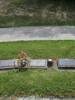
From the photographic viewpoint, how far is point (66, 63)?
14.3 metres

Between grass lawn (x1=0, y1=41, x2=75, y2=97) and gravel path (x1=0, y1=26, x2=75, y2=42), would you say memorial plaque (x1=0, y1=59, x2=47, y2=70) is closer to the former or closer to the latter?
grass lawn (x1=0, y1=41, x2=75, y2=97)

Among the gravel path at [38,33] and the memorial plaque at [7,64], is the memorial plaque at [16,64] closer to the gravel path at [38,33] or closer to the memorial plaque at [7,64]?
the memorial plaque at [7,64]

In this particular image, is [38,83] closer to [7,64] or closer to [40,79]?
[40,79]

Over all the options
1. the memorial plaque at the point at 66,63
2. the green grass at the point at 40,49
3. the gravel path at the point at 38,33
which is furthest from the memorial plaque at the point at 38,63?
the gravel path at the point at 38,33

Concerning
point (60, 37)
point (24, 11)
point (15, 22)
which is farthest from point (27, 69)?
point (24, 11)

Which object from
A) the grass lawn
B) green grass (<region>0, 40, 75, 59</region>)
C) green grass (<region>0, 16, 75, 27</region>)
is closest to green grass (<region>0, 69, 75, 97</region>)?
the grass lawn

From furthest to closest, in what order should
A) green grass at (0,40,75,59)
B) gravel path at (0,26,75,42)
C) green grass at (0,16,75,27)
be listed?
green grass at (0,16,75,27), gravel path at (0,26,75,42), green grass at (0,40,75,59)

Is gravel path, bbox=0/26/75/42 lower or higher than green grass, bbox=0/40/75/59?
higher

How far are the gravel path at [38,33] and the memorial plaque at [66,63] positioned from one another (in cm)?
302

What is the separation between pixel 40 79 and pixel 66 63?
180cm

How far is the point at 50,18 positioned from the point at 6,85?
27.2 feet

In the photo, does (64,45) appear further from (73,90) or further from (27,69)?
(73,90)

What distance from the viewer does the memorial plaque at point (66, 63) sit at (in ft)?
46.3

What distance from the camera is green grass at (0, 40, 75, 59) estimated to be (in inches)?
601
